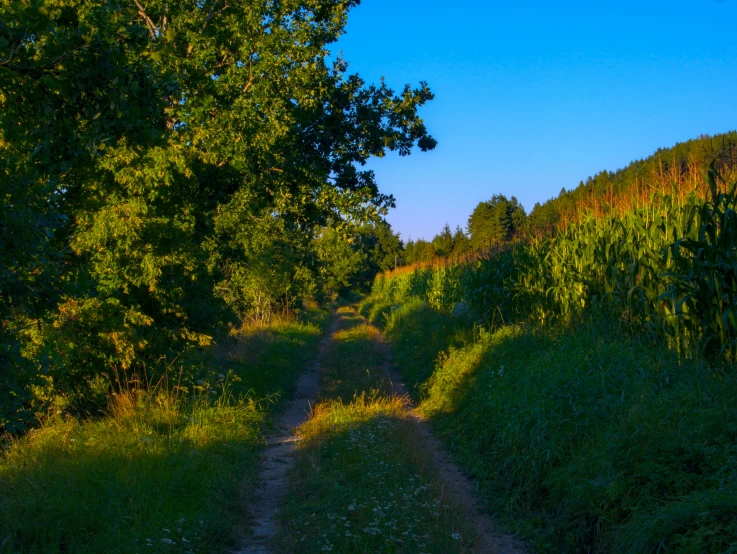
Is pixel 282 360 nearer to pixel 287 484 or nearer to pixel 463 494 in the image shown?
pixel 287 484

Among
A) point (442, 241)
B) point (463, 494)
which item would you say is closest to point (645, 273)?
→ point (463, 494)

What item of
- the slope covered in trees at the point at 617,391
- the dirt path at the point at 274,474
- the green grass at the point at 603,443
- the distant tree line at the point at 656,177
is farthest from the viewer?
the distant tree line at the point at 656,177

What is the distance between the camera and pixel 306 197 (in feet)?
42.8

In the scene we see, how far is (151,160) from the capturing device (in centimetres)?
831

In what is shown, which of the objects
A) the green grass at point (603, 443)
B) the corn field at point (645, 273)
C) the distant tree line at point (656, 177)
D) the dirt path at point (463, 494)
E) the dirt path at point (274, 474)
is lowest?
the dirt path at point (463, 494)

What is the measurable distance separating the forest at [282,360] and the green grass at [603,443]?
0.03m

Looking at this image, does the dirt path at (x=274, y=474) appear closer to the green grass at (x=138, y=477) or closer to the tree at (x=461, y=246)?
the green grass at (x=138, y=477)

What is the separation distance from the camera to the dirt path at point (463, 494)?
5220mm

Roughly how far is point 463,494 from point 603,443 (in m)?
1.81

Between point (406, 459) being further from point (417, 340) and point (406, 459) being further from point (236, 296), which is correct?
point (236, 296)

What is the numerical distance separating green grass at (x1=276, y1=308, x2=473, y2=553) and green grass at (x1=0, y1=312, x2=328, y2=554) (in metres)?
0.66

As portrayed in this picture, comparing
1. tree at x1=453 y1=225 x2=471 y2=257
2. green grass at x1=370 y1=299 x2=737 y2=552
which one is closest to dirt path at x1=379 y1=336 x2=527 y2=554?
green grass at x1=370 y1=299 x2=737 y2=552

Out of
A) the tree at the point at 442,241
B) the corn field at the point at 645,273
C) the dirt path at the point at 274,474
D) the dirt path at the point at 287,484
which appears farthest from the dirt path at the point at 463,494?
the tree at the point at 442,241

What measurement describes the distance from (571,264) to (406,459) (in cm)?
484
